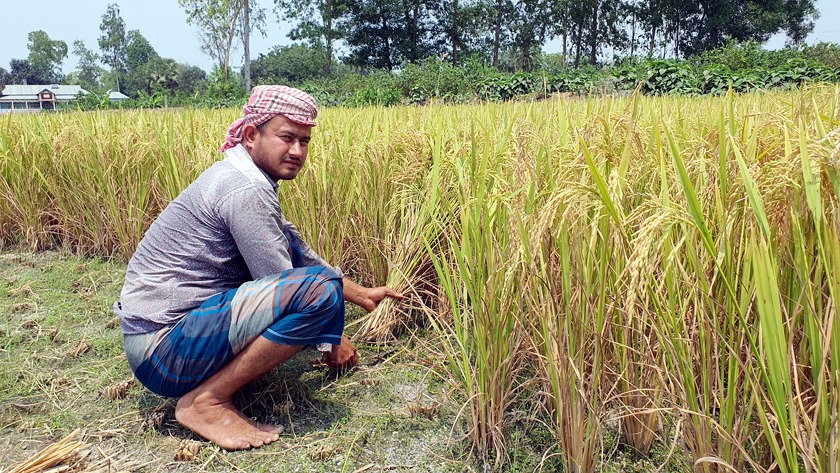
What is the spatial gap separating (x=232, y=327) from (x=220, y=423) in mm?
301

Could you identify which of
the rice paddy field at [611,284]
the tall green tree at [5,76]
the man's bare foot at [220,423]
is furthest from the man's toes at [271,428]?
the tall green tree at [5,76]

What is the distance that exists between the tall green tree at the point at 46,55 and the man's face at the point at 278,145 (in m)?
110

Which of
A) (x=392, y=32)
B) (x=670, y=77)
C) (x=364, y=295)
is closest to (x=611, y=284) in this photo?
(x=364, y=295)

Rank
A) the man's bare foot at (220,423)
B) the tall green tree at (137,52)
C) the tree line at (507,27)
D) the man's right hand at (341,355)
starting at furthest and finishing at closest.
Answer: the tall green tree at (137,52)
the tree line at (507,27)
the man's right hand at (341,355)
the man's bare foot at (220,423)

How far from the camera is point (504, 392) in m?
1.67

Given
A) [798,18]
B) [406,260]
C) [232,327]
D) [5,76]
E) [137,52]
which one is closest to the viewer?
[232,327]

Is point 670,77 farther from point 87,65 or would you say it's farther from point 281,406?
point 87,65

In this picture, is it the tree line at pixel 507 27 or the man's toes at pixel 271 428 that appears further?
the tree line at pixel 507 27

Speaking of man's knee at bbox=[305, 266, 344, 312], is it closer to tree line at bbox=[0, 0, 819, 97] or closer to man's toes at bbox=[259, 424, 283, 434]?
man's toes at bbox=[259, 424, 283, 434]

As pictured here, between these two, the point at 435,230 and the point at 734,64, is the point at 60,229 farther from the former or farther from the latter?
the point at 734,64

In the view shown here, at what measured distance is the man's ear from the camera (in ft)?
6.31

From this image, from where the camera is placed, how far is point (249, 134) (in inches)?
76.4

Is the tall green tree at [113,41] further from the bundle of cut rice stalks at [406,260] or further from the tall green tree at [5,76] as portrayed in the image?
the bundle of cut rice stalks at [406,260]

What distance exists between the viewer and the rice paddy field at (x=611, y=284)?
1067 millimetres
